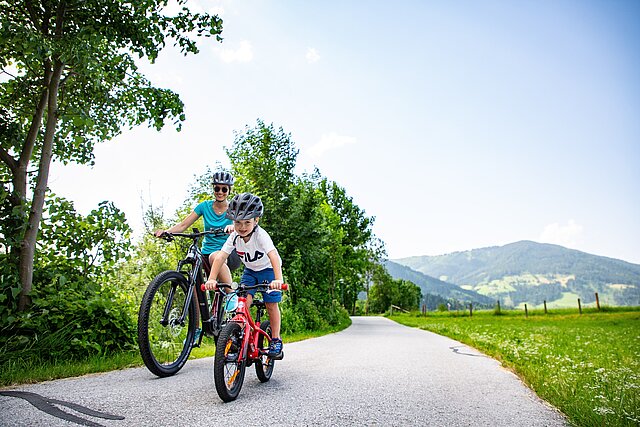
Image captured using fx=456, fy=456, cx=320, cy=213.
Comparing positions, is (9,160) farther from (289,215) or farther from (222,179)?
(289,215)

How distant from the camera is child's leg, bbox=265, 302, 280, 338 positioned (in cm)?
460

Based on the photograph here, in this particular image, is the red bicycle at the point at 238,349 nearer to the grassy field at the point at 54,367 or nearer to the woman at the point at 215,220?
the woman at the point at 215,220

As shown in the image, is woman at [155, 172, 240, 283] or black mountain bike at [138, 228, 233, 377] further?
woman at [155, 172, 240, 283]

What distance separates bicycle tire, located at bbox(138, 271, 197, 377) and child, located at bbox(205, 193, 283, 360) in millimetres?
597

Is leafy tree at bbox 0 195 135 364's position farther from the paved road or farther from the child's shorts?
the child's shorts

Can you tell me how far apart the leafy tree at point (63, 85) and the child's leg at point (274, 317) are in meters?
2.94

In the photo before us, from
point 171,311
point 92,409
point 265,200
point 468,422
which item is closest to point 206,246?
point 171,311

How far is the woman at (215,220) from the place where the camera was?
5.41m

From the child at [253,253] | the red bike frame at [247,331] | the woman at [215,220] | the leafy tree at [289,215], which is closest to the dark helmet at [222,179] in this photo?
the woman at [215,220]

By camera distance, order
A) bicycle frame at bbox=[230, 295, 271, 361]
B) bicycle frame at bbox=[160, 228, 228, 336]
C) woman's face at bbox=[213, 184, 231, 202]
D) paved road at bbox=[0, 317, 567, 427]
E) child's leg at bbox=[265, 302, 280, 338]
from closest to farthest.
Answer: paved road at bbox=[0, 317, 567, 427], bicycle frame at bbox=[230, 295, 271, 361], child's leg at bbox=[265, 302, 280, 338], bicycle frame at bbox=[160, 228, 228, 336], woman's face at bbox=[213, 184, 231, 202]

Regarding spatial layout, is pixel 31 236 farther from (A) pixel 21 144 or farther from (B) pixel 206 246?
(B) pixel 206 246

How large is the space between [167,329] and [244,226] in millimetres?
1674

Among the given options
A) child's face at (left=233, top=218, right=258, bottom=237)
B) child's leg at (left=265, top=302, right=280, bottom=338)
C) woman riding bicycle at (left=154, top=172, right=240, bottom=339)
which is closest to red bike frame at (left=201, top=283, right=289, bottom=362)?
child's leg at (left=265, top=302, right=280, bottom=338)

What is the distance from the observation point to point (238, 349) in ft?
12.9
